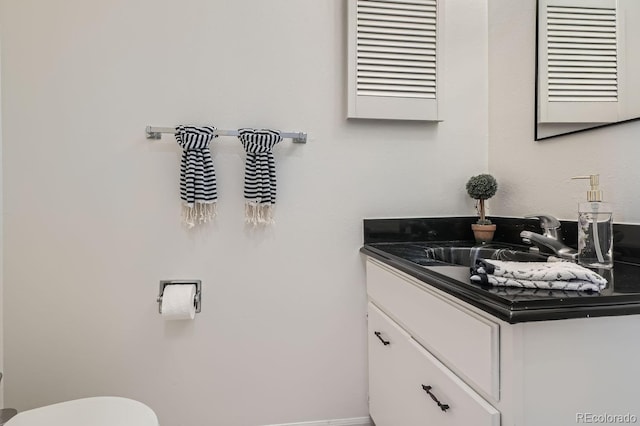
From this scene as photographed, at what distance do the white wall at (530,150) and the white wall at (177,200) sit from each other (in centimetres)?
15

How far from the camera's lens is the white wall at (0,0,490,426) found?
1.31m

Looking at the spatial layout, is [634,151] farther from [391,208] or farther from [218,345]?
[218,345]

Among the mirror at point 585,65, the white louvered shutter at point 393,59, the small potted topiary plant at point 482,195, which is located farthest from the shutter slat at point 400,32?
the small potted topiary plant at point 482,195

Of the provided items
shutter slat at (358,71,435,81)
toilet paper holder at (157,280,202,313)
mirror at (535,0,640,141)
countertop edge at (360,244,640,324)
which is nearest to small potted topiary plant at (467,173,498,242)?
mirror at (535,0,640,141)

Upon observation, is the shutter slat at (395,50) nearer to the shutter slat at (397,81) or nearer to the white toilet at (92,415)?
the shutter slat at (397,81)

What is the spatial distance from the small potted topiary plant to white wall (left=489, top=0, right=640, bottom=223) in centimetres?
10

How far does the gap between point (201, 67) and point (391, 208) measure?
97 centimetres

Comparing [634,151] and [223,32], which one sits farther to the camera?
[223,32]

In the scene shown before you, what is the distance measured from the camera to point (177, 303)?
127 cm

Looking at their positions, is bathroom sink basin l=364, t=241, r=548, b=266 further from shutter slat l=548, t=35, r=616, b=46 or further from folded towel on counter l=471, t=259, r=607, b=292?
shutter slat l=548, t=35, r=616, b=46

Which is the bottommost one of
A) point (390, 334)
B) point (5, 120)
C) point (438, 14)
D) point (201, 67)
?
point (390, 334)

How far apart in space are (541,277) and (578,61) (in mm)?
890

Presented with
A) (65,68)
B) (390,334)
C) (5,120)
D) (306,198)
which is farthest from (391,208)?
(5,120)

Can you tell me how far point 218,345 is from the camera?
1416 mm
